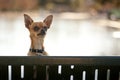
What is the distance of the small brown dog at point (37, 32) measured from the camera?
114 centimetres

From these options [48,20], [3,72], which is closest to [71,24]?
[48,20]

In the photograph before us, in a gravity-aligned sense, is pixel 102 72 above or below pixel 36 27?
below

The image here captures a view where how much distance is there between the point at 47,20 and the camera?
1.17 m

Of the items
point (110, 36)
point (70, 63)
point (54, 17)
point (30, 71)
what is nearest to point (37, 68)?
point (30, 71)

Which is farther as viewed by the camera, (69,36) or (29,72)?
(69,36)

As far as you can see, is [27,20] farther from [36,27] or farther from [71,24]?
[71,24]

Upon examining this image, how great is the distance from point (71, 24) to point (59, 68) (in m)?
0.33

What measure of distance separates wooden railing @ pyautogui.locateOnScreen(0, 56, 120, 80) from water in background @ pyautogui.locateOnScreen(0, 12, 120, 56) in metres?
0.16

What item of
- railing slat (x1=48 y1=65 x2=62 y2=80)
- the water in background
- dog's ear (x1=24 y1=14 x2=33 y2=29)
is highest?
dog's ear (x1=24 y1=14 x2=33 y2=29)

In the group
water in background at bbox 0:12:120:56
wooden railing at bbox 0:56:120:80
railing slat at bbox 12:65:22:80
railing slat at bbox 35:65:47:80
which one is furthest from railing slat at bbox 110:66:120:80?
railing slat at bbox 12:65:22:80

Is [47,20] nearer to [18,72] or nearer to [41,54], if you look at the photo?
[41,54]

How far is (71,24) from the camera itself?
4.40 feet

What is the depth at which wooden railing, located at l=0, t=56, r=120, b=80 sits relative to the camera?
3.48 ft

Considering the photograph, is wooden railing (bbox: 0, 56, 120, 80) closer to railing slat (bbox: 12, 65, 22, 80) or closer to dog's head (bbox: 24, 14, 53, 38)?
railing slat (bbox: 12, 65, 22, 80)
